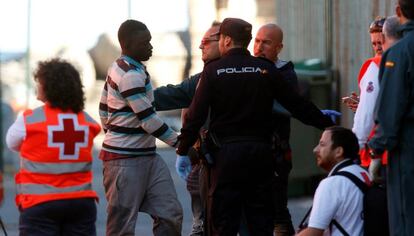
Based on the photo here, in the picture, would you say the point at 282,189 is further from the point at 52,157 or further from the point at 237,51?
the point at 52,157

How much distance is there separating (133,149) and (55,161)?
118 cm

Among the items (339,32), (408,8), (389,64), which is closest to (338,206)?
(389,64)

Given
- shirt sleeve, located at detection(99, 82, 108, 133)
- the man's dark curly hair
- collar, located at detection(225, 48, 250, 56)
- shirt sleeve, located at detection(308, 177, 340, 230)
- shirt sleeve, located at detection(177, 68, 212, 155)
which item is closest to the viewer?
shirt sleeve, located at detection(308, 177, 340, 230)

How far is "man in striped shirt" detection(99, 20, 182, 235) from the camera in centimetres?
833

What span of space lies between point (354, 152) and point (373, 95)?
442mm

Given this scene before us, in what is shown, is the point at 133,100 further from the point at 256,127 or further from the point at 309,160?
the point at 309,160

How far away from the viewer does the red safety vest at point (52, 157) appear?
7324 millimetres

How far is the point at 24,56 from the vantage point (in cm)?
2069

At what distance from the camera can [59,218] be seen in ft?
24.1

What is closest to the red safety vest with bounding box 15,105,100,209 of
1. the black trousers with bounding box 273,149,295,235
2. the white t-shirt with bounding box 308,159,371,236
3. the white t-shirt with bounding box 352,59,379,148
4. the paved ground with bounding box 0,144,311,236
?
the white t-shirt with bounding box 308,159,371,236

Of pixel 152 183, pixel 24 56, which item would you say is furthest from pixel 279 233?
pixel 24 56

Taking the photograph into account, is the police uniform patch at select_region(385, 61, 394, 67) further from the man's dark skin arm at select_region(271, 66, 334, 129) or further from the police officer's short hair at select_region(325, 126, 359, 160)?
the man's dark skin arm at select_region(271, 66, 334, 129)

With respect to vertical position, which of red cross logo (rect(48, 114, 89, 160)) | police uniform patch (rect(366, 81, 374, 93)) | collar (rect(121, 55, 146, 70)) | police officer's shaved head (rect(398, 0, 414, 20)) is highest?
police officer's shaved head (rect(398, 0, 414, 20))

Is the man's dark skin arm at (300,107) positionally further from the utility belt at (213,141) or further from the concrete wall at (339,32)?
the concrete wall at (339,32)
